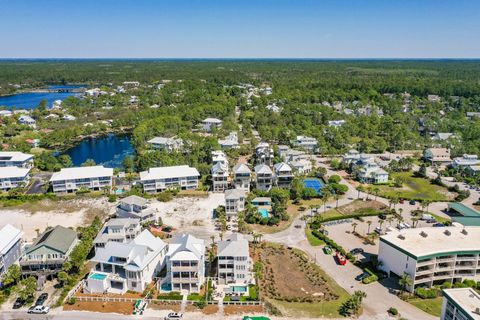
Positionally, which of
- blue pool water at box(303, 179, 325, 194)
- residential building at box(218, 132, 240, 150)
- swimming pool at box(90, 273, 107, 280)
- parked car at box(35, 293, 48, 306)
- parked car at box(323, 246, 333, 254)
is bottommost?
parked car at box(323, 246, 333, 254)

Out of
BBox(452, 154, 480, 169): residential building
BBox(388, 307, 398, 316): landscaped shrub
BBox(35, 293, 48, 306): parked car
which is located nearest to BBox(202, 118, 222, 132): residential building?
BBox(452, 154, 480, 169): residential building

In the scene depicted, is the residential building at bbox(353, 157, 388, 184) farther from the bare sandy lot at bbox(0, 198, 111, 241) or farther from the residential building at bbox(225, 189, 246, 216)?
the bare sandy lot at bbox(0, 198, 111, 241)

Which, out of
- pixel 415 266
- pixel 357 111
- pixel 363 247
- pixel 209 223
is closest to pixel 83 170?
pixel 209 223

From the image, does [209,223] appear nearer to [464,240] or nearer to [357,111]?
[464,240]

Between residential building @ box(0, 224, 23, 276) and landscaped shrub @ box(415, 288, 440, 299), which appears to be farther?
residential building @ box(0, 224, 23, 276)

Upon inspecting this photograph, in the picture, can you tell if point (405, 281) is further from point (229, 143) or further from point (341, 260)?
point (229, 143)
